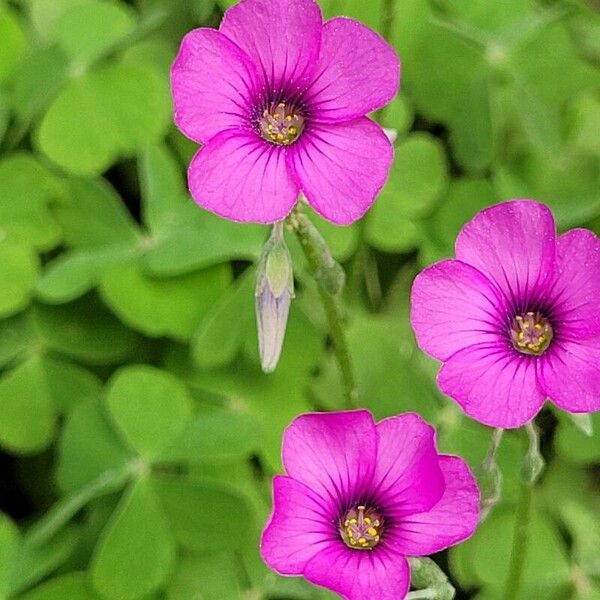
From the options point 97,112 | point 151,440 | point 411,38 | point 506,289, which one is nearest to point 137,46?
point 97,112

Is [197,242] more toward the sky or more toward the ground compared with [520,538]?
more toward the sky

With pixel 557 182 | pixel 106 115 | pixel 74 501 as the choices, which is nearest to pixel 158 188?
pixel 106 115

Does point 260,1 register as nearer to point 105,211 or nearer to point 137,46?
point 105,211

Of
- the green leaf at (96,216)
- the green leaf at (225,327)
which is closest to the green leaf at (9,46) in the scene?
the green leaf at (96,216)

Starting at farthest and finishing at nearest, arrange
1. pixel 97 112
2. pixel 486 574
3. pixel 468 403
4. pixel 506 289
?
pixel 97 112 → pixel 486 574 → pixel 506 289 → pixel 468 403

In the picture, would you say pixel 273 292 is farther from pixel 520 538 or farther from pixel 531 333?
pixel 520 538
